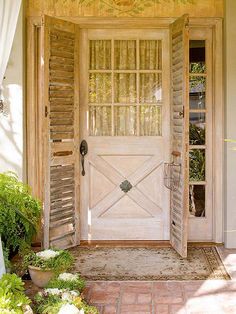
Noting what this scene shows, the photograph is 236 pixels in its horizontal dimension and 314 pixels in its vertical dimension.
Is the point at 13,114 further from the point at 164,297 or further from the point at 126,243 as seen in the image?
the point at 164,297

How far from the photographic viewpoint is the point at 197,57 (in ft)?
19.4

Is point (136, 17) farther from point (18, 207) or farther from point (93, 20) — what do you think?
point (18, 207)

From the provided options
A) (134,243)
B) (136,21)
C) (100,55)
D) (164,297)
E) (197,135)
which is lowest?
(164,297)

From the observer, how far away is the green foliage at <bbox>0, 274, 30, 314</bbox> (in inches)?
128

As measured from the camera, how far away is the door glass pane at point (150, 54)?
5.95 meters

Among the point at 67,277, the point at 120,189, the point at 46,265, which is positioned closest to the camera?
the point at 67,277

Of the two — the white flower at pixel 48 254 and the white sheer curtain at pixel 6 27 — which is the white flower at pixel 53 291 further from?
the white flower at pixel 48 254

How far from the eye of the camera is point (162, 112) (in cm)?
598

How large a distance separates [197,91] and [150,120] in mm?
601

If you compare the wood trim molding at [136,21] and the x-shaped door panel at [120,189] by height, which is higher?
the wood trim molding at [136,21]

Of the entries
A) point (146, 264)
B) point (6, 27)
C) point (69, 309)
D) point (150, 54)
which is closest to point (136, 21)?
point (150, 54)

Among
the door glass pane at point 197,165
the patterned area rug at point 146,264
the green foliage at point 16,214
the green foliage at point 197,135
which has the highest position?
the green foliage at point 197,135

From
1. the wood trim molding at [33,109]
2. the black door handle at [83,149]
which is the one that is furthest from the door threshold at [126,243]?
the black door handle at [83,149]

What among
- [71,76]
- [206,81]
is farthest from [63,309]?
[206,81]
